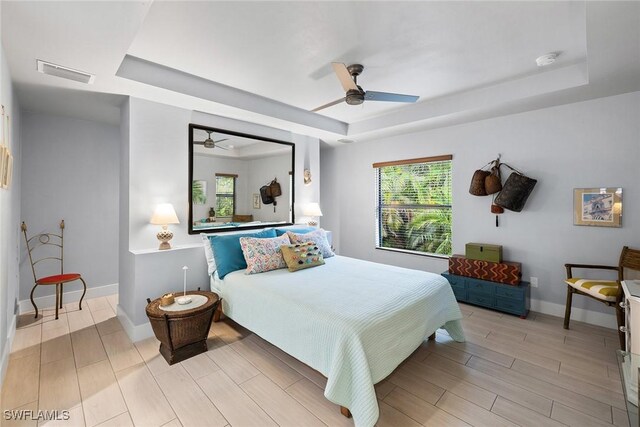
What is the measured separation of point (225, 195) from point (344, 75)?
2194 mm

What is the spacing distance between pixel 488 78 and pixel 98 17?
3423mm

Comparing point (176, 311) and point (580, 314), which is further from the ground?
point (176, 311)

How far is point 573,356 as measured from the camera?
2.55 meters

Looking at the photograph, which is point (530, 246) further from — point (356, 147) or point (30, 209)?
point (30, 209)

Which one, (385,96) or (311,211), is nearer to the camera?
(385,96)

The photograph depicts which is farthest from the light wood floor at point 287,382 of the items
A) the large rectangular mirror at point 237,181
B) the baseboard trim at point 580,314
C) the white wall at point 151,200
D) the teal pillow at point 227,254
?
the large rectangular mirror at point 237,181

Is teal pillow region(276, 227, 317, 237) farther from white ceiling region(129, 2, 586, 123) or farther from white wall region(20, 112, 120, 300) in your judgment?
white wall region(20, 112, 120, 300)

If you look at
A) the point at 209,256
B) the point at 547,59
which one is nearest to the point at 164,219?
the point at 209,256

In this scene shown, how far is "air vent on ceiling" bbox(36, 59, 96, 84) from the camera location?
2.30 metres

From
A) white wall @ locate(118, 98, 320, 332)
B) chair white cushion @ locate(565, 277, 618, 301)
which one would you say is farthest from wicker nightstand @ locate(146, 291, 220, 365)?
chair white cushion @ locate(565, 277, 618, 301)

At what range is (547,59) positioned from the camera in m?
2.58

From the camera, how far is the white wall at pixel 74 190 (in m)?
3.55

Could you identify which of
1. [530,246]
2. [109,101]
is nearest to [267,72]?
Answer: [109,101]

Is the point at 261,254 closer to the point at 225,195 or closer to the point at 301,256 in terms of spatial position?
the point at 301,256
